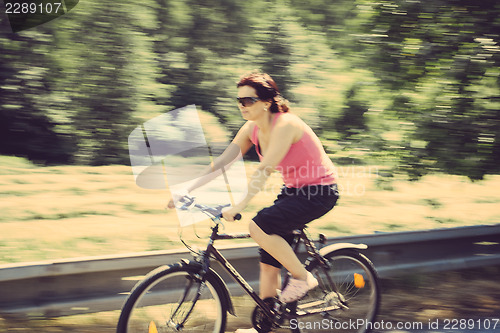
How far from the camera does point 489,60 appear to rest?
5.06 metres

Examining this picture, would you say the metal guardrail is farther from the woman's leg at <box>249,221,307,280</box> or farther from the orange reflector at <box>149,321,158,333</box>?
the woman's leg at <box>249,221,307,280</box>

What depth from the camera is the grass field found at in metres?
5.31

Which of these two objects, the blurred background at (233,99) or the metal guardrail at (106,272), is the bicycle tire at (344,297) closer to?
the metal guardrail at (106,272)

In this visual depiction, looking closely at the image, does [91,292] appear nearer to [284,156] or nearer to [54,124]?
[284,156]

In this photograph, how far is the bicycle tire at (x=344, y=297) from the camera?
12.8ft

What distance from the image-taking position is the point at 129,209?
255 inches

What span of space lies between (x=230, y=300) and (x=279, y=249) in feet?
1.50

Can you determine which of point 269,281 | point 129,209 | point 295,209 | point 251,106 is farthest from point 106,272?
point 129,209

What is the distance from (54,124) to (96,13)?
Result: 149cm

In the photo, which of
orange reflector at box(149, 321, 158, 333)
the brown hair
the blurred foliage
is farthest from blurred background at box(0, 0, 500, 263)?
the brown hair

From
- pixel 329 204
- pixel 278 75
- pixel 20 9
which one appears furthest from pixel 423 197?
pixel 20 9

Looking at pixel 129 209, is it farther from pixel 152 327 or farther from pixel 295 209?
pixel 295 209

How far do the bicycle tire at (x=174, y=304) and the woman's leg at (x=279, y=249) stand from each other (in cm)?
39

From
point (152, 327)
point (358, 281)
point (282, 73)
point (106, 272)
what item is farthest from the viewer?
point (282, 73)
